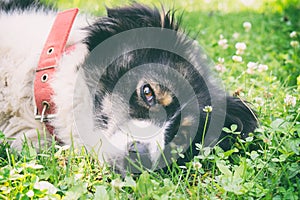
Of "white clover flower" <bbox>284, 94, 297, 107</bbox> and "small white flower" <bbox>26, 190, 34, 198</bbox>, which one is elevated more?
"small white flower" <bbox>26, 190, 34, 198</bbox>

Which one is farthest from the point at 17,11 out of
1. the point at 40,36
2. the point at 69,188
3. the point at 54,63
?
the point at 69,188

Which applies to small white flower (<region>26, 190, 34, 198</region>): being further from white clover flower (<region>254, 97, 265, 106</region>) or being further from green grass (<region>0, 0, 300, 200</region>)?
white clover flower (<region>254, 97, 265, 106</region>)

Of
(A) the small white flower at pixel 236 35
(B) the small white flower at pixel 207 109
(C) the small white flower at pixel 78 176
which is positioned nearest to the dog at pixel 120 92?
(B) the small white flower at pixel 207 109

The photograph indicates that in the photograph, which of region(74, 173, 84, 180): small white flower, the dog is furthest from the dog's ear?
region(74, 173, 84, 180): small white flower

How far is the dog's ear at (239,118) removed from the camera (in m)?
3.18

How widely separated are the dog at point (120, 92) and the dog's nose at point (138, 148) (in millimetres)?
41

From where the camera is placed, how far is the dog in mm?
2965

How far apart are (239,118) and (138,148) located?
83cm

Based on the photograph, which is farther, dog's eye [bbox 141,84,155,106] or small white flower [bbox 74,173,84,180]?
dog's eye [bbox 141,84,155,106]

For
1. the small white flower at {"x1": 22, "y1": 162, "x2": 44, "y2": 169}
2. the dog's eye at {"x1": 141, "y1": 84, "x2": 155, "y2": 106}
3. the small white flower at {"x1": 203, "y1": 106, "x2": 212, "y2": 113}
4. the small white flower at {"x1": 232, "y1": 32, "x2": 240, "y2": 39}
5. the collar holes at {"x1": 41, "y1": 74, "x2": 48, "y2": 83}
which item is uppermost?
the collar holes at {"x1": 41, "y1": 74, "x2": 48, "y2": 83}

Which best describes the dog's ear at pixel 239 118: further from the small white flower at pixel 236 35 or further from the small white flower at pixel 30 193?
the small white flower at pixel 236 35

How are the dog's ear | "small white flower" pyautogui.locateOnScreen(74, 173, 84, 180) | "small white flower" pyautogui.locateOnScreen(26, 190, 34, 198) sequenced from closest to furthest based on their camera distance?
1. "small white flower" pyautogui.locateOnScreen(26, 190, 34, 198)
2. "small white flower" pyautogui.locateOnScreen(74, 173, 84, 180)
3. the dog's ear

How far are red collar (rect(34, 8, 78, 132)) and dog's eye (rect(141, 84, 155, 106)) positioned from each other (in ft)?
1.80

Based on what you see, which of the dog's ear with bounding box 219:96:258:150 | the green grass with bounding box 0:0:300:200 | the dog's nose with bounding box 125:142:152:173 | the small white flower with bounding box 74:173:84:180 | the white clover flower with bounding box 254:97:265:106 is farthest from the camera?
the white clover flower with bounding box 254:97:265:106
